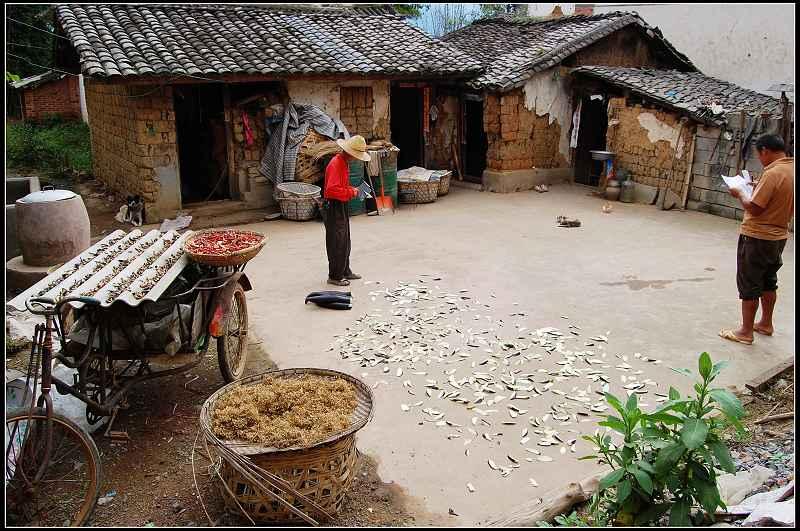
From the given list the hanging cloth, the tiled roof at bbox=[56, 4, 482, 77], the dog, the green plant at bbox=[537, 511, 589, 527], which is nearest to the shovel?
the tiled roof at bbox=[56, 4, 482, 77]

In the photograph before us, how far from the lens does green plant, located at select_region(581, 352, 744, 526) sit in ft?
10.2

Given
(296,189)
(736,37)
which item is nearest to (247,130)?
(296,189)

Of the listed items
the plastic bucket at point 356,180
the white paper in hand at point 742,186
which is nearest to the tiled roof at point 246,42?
the plastic bucket at point 356,180

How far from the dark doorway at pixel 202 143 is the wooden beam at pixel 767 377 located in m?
9.57

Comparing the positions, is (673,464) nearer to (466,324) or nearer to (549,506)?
(549,506)

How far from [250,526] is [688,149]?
11.0 meters

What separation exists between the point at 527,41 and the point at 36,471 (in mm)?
14066

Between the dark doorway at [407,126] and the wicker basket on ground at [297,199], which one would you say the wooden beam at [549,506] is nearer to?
the wicker basket on ground at [297,199]

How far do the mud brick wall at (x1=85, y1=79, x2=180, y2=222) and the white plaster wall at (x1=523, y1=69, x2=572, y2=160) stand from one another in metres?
7.07

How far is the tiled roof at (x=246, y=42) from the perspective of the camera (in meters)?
10.3

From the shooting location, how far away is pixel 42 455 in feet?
11.6

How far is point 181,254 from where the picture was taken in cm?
477

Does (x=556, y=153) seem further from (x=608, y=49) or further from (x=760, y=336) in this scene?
(x=760, y=336)

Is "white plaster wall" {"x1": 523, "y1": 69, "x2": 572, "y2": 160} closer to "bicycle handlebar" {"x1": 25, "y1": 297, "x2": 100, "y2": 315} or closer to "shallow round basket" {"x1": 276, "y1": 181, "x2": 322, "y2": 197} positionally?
"shallow round basket" {"x1": 276, "y1": 181, "x2": 322, "y2": 197}
